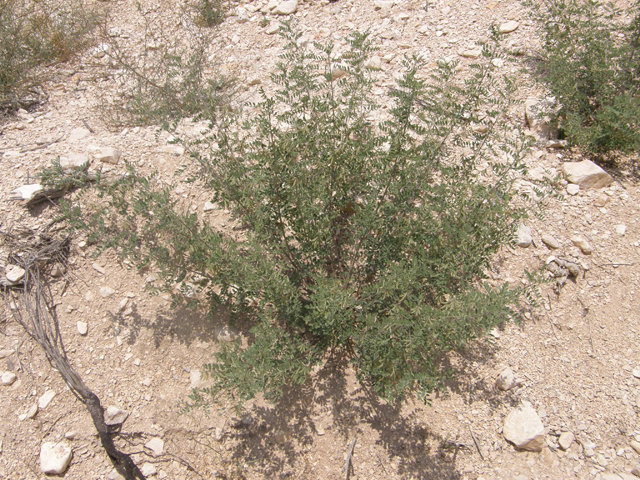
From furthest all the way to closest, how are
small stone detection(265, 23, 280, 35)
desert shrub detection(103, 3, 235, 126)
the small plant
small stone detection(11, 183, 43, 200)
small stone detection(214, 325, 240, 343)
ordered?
the small plant → small stone detection(265, 23, 280, 35) → desert shrub detection(103, 3, 235, 126) → small stone detection(11, 183, 43, 200) → small stone detection(214, 325, 240, 343)

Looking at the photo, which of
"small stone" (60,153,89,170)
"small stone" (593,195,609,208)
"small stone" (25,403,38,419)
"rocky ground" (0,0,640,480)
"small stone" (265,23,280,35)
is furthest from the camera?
"small stone" (265,23,280,35)

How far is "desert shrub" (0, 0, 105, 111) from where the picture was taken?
16.6 ft

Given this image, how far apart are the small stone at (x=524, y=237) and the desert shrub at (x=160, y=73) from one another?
3104 millimetres

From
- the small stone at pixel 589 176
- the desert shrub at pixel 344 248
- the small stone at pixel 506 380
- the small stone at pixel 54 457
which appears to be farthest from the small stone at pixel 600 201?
the small stone at pixel 54 457

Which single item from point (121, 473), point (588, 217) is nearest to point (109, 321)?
point (121, 473)

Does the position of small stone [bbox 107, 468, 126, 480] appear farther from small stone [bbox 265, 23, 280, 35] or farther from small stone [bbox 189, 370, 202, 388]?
small stone [bbox 265, 23, 280, 35]

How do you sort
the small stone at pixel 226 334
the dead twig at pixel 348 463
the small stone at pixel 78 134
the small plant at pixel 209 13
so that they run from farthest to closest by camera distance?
the small plant at pixel 209 13 → the small stone at pixel 78 134 → the small stone at pixel 226 334 → the dead twig at pixel 348 463

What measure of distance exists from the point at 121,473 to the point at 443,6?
5.94 metres

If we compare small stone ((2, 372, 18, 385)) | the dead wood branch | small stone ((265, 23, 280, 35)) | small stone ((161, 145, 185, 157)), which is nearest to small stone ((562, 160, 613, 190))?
small stone ((161, 145, 185, 157))

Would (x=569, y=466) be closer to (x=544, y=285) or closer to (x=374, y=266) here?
(x=544, y=285)

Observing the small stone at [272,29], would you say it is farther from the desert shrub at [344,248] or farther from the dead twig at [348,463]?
the dead twig at [348,463]

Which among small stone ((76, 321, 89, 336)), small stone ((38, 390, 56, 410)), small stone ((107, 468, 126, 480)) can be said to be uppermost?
small stone ((76, 321, 89, 336))

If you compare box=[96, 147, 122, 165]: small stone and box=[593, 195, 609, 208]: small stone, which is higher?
box=[593, 195, 609, 208]: small stone

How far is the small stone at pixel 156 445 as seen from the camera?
305 centimetres
